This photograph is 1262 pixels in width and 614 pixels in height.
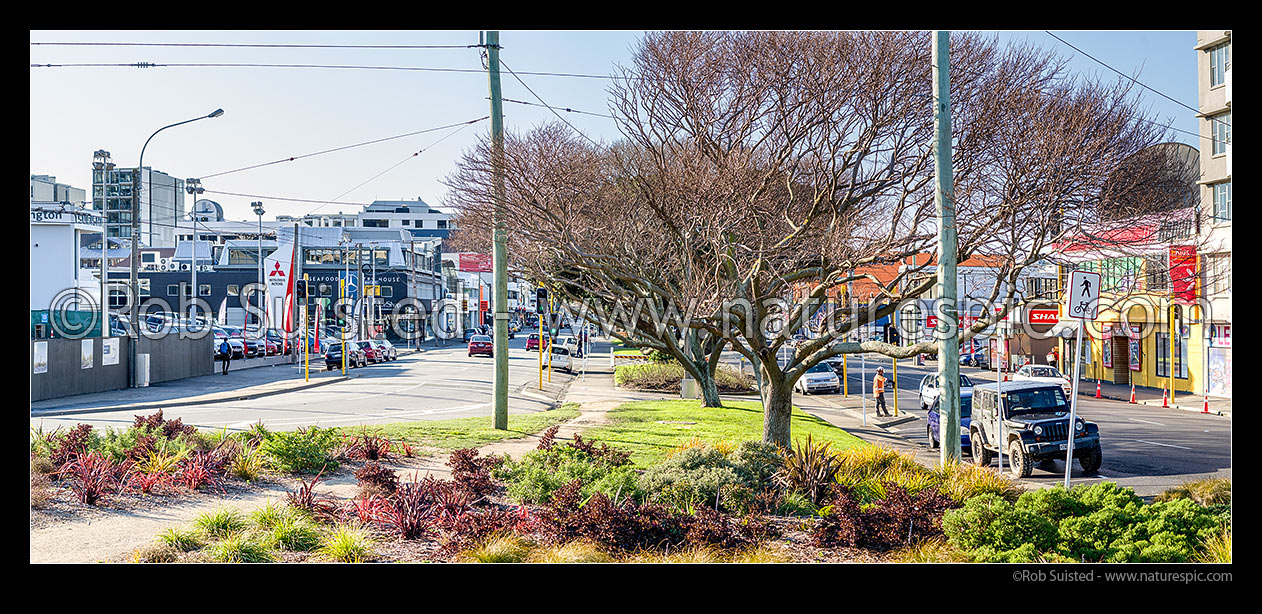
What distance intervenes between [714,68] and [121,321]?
43651 mm

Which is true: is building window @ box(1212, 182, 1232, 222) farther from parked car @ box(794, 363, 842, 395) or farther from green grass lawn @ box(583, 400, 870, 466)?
green grass lawn @ box(583, 400, 870, 466)

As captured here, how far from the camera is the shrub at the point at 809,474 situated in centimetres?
1019

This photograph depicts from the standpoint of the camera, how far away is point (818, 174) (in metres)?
16.0

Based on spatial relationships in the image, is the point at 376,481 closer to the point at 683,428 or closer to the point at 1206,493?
the point at 1206,493

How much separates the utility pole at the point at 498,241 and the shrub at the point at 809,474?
7.90 meters

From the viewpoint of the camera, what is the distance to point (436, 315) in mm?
89375

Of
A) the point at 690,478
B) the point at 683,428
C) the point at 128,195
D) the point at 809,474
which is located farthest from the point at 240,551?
the point at 128,195

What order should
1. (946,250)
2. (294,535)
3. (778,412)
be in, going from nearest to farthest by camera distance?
(294,535) < (946,250) < (778,412)

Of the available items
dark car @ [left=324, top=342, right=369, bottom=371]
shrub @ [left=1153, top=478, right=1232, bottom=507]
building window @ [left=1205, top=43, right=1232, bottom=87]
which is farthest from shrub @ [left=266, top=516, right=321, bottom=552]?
dark car @ [left=324, top=342, right=369, bottom=371]

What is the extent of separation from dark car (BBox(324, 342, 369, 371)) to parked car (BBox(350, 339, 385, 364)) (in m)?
0.24

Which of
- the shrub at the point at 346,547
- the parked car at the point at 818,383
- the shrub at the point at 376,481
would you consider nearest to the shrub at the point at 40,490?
the shrub at the point at 376,481

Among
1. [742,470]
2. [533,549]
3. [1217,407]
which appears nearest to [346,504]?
[533,549]

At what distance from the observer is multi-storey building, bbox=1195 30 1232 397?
26.5 metres

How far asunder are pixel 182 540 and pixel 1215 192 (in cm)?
3451
